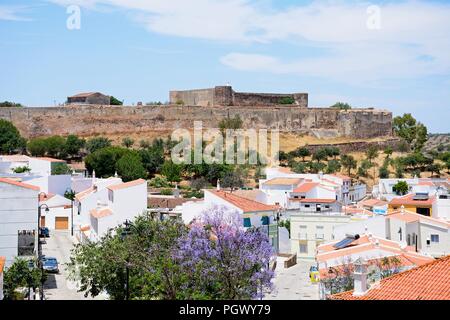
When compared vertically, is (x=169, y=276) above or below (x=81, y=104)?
below

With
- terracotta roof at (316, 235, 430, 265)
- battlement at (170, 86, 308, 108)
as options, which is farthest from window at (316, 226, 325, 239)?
battlement at (170, 86, 308, 108)

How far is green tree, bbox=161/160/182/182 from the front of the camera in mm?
37625

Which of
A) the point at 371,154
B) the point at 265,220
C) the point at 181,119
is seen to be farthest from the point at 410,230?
the point at 181,119

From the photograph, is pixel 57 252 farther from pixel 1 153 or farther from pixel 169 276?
pixel 1 153

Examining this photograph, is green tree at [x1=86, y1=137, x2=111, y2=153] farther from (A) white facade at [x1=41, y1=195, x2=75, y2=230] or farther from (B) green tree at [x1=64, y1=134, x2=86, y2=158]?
(A) white facade at [x1=41, y1=195, x2=75, y2=230]

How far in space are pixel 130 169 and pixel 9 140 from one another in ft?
29.4

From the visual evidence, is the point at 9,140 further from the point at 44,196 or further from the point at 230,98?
the point at 230,98

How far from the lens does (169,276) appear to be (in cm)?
919

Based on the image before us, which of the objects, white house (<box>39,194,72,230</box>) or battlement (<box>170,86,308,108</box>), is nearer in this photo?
white house (<box>39,194,72,230</box>)

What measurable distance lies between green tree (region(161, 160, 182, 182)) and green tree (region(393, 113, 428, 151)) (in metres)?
21.7

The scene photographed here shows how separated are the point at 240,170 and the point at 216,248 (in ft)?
94.7

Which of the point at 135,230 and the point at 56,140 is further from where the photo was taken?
the point at 56,140
